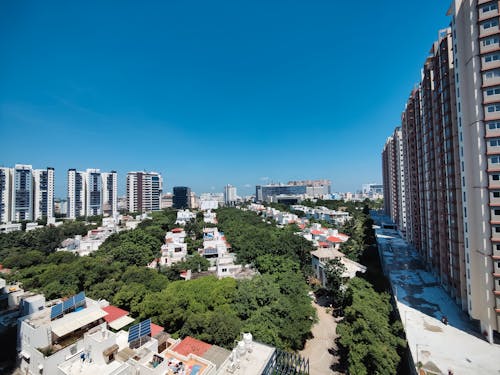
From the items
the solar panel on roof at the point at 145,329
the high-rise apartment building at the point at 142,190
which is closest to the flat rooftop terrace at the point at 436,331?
the solar panel on roof at the point at 145,329

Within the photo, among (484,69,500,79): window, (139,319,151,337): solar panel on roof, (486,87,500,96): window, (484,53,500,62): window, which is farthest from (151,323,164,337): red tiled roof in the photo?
(484,53,500,62): window

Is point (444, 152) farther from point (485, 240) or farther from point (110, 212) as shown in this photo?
point (110, 212)

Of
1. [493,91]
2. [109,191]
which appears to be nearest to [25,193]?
[109,191]

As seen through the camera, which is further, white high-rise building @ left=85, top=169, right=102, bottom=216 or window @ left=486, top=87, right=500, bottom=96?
white high-rise building @ left=85, top=169, right=102, bottom=216

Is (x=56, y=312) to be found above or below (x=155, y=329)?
above

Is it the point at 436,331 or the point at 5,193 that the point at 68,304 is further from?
the point at 5,193

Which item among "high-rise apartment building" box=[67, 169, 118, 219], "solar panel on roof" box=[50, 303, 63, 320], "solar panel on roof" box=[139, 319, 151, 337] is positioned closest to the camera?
"solar panel on roof" box=[139, 319, 151, 337]

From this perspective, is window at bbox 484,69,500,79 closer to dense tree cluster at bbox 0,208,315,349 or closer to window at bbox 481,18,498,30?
window at bbox 481,18,498,30
